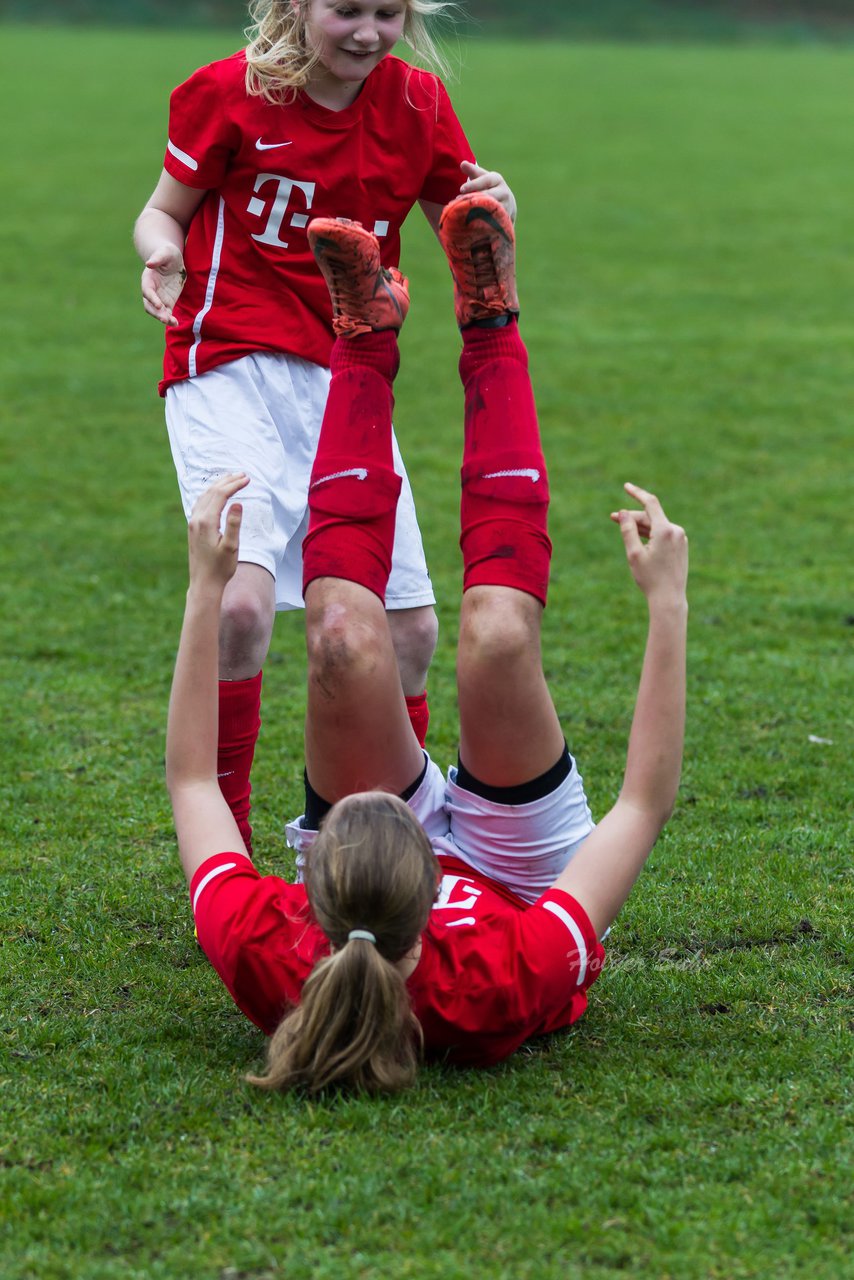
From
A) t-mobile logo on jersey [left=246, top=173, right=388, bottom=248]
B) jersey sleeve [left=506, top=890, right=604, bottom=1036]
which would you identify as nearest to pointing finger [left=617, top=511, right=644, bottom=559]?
jersey sleeve [left=506, top=890, right=604, bottom=1036]

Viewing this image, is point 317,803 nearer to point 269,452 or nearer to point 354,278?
Result: point 269,452

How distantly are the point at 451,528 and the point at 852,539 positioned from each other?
79.5 inches

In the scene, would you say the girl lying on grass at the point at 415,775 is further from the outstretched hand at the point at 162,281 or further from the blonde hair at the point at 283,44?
the blonde hair at the point at 283,44

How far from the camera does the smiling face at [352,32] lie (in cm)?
396

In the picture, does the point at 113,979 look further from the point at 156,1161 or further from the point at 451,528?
the point at 451,528

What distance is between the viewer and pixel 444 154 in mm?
4301

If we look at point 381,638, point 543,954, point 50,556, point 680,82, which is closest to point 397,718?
point 381,638

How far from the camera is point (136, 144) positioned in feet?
75.1

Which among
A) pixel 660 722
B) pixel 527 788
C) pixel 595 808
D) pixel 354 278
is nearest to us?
pixel 660 722

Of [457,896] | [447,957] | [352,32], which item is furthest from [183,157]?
[447,957]

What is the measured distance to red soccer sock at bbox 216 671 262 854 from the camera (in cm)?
401

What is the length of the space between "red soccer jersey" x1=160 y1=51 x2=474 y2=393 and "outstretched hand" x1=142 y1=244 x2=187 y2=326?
0.72ft

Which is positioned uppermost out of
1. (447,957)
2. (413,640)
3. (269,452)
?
(269,452)

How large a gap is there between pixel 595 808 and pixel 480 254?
6.31ft
